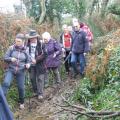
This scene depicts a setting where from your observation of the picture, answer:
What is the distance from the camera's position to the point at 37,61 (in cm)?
970

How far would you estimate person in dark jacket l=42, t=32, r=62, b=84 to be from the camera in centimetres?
1032

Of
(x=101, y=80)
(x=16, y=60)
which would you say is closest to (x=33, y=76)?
(x=16, y=60)

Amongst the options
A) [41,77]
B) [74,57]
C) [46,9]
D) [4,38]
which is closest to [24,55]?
[41,77]

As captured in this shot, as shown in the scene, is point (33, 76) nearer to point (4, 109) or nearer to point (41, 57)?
point (41, 57)

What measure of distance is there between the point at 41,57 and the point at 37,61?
151 mm

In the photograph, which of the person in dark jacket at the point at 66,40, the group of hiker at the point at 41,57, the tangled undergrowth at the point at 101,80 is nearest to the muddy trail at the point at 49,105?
the group of hiker at the point at 41,57

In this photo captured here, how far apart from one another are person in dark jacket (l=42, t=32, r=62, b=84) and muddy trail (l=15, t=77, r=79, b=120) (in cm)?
41

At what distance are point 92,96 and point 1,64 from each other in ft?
8.77

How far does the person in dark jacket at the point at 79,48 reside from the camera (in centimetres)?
1105

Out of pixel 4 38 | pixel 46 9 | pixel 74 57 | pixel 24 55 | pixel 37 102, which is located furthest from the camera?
pixel 46 9

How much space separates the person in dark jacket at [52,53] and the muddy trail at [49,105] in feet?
1.34

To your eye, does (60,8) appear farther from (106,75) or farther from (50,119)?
(50,119)

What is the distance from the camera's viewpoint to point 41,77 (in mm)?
9992

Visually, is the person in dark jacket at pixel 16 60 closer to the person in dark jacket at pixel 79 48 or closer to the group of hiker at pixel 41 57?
the group of hiker at pixel 41 57
